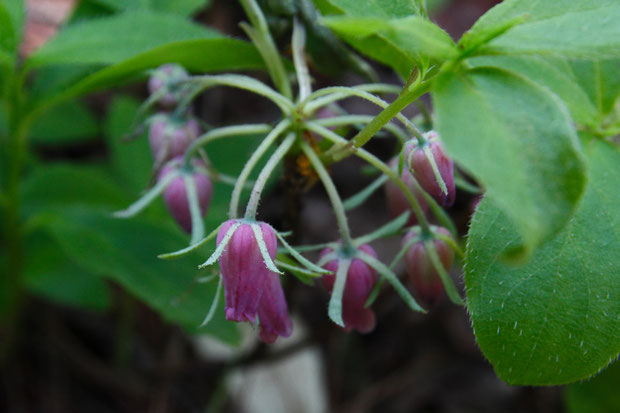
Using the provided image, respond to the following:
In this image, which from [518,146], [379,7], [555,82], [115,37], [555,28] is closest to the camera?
[518,146]

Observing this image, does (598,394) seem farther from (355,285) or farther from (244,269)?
(244,269)

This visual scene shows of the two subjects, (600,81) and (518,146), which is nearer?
(518,146)

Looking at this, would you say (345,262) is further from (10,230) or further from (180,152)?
(10,230)

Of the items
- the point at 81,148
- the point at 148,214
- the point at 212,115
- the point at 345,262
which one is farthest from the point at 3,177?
the point at 345,262

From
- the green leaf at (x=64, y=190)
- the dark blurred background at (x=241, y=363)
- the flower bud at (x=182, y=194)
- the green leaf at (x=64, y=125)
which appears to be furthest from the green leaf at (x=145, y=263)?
the green leaf at (x=64, y=125)

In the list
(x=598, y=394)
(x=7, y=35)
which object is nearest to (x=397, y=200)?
(x=7, y=35)
